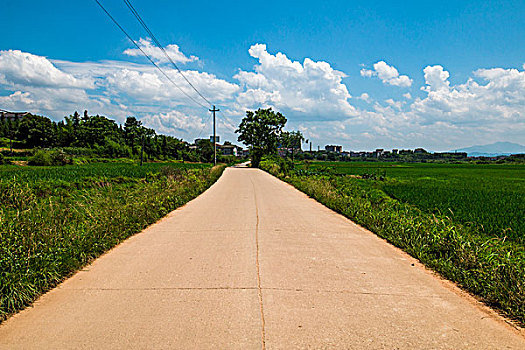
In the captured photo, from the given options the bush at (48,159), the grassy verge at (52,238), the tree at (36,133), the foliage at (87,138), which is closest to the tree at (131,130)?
the foliage at (87,138)

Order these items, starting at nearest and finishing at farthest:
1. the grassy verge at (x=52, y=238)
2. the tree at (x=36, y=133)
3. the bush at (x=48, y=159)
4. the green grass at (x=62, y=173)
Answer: the grassy verge at (x=52, y=238) → the green grass at (x=62, y=173) → the bush at (x=48, y=159) → the tree at (x=36, y=133)

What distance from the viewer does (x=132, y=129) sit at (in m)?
103

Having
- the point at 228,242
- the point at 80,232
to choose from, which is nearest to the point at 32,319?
the point at 80,232

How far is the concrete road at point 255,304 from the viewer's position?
11.7 ft

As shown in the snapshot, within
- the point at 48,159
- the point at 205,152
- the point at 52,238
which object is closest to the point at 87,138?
the point at 48,159

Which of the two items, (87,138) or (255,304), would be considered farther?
(87,138)

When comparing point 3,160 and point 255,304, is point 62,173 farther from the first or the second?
point 3,160

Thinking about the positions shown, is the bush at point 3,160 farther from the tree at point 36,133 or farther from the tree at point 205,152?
the tree at point 205,152

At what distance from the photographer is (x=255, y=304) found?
174 inches

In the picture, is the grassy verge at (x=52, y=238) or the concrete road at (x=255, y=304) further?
the grassy verge at (x=52, y=238)

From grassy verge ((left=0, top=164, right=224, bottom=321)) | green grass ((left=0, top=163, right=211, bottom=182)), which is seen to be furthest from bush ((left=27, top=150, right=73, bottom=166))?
grassy verge ((left=0, top=164, right=224, bottom=321))

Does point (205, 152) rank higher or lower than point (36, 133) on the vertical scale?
lower

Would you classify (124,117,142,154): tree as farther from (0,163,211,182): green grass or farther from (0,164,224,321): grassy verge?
(0,164,224,321): grassy verge

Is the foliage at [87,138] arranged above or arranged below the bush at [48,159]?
above
